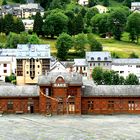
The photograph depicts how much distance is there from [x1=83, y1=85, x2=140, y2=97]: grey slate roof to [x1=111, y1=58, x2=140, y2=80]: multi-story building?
4898cm

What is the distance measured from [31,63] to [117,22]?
5099 cm

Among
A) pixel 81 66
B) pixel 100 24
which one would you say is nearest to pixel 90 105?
pixel 81 66

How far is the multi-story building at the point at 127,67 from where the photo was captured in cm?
10438

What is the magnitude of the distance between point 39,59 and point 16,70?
4.62 metres

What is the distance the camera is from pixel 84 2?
18762 cm

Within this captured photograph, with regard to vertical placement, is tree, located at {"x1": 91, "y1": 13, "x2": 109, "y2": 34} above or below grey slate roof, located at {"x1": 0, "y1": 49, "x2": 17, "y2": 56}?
above

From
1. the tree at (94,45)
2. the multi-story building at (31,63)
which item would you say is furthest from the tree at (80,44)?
the multi-story building at (31,63)

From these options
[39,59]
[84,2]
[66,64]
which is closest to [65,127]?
[39,59]

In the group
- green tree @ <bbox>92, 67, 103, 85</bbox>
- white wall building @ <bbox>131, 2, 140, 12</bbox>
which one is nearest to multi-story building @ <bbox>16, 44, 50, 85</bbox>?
green tree @ <bbox>92, 67, 103, 85</bbox>

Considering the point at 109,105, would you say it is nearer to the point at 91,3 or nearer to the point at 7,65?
the point at 7,65

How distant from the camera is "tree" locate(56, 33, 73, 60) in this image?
395 feet

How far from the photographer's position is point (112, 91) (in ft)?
181

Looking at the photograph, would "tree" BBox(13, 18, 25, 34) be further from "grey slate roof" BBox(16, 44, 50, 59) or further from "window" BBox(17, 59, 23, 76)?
"window" BBox(17, 59, 23, 76)

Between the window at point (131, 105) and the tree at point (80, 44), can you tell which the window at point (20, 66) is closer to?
the tree at point (80, 44)
